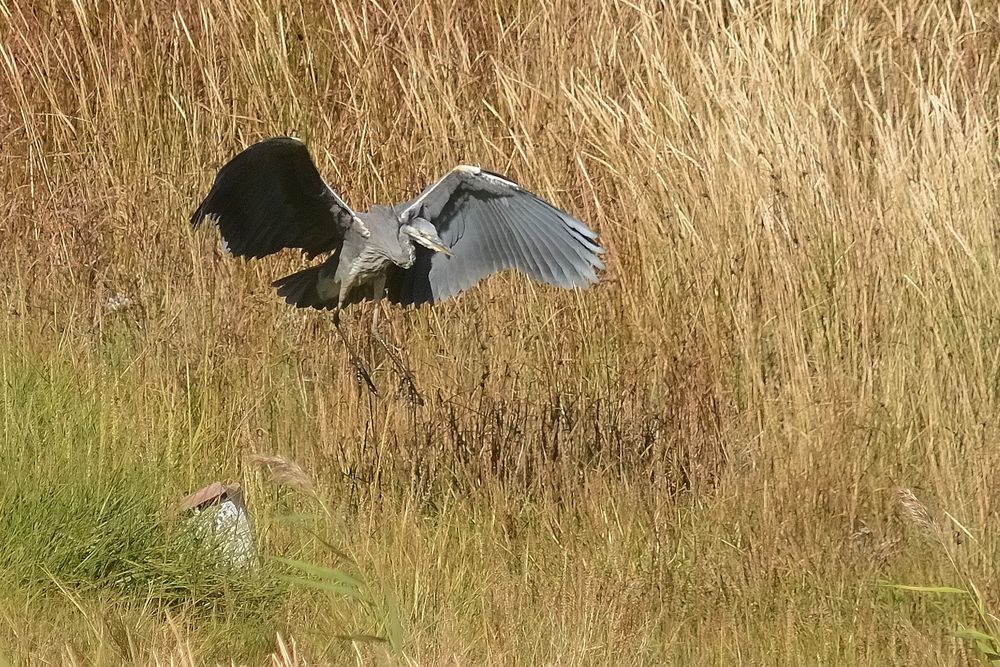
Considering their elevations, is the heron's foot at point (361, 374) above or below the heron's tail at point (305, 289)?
below

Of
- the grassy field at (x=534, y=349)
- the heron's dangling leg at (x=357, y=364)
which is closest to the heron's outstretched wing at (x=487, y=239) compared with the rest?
the grassy field at (x=534, y=349)

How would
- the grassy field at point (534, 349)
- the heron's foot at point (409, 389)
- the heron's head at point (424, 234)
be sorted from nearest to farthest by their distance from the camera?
the grassy field at point (534, 349)
the heron's foot at point (409, 389)
the heron's head at point (424, 234)

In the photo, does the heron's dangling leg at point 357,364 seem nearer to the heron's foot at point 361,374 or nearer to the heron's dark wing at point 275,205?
Result: the heron's foot at point 361,374

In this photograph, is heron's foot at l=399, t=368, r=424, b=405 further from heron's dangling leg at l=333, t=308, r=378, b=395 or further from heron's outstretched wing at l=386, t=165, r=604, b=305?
heron's outstretched wing at l=386, t=165, r=604, b=305

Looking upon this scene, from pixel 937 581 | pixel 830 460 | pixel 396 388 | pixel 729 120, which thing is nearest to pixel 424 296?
pixel 396 388

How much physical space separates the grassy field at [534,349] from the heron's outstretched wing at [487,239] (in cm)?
15

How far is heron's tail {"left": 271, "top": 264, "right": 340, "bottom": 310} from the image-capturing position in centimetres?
474

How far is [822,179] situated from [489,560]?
1.55 m

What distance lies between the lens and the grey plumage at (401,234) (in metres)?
4.37

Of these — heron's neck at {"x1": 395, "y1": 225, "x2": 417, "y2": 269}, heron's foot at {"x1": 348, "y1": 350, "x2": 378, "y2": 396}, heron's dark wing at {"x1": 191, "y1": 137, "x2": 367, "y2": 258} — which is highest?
heron's dark wing at {"x1": 191, "y1": 137, "x2": 367, "y2": 258}

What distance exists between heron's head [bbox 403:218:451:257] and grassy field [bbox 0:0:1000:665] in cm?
32

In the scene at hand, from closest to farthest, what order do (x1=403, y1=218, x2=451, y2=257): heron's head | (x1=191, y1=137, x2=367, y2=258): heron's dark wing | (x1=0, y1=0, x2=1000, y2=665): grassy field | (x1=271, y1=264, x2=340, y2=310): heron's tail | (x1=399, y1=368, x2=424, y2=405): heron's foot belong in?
(x1=0, y1=0, x2=1000, y2=665): grassy field
(x1=191, y1=137, x2=367, y2=258): heron's dark wing
(x1=399, y1=368, x2=424, y2=405): heron's foot
(x1=403, y1=218, x2=451, y2=257): heron's head
(x1=271, y1=264, x2=340, y2=310): heron's tail

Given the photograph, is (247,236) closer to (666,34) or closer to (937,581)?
(666,34)

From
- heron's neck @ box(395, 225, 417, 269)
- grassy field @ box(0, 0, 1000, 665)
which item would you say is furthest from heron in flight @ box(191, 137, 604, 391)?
grassy field @ box(0, 0, 1000, 665)
